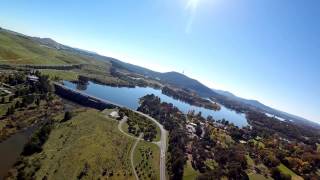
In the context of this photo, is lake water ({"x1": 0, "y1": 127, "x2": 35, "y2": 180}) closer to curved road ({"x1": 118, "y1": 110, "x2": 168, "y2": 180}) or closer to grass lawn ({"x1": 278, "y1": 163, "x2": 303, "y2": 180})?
curved road ({"x1": 118, "y1": 110, "x2": 168, "y2": 180})

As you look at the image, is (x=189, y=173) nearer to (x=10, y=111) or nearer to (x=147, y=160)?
(x=147, y=160)

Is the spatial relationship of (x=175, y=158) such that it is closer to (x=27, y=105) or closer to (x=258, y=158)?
(x=258, y=158)

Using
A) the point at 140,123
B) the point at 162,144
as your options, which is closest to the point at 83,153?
the point at 162,144

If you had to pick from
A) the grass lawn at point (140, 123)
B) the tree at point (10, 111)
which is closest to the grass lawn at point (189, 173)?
the grass lawn at point (140, 123)

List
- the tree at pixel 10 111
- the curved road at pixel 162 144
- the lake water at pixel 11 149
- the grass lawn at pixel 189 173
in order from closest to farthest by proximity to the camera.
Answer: the lake water at pixel 11 149 < the curved road at pixel 162 144 < the grass lawn at pixel 189 173 < the tree at pixel 10 111

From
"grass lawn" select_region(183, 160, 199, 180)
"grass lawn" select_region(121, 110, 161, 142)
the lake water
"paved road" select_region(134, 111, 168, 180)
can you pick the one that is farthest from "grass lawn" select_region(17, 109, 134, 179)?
"grass lawn" select_region(183, 160, 199, 180)

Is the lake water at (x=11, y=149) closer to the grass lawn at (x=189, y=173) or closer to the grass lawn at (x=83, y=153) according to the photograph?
the grass lawn at (x=83, y=153)
